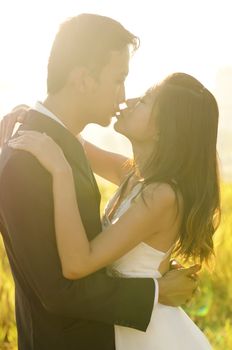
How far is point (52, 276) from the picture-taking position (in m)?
2.97

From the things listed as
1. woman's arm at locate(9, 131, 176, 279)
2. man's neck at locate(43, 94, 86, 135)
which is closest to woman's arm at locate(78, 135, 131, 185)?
man's neck at locate(43, 94, 86, 135)

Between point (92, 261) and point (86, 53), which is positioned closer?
point (92, 261)

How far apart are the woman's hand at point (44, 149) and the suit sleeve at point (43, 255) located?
1.2 inches

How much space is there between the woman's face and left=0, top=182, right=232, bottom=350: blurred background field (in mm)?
1877

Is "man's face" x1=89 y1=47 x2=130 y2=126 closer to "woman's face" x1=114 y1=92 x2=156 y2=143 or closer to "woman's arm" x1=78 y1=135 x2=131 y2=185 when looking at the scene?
"woman's face" x1=114 y1=92 x2=156 y2=143

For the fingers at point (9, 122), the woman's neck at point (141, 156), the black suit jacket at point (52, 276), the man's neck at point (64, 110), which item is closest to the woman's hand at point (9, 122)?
the fingers at point (9, 122)

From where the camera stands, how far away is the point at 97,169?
439cm

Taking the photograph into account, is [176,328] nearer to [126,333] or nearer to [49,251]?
[126,333]

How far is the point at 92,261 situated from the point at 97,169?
142cm

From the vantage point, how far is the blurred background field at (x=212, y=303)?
5.20m

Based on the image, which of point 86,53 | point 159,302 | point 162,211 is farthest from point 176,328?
point 86,53

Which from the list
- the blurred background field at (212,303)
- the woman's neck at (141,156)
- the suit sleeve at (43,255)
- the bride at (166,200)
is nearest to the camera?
the suit sleeve at (43,255)

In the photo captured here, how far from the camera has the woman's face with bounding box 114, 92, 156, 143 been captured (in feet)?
11.3

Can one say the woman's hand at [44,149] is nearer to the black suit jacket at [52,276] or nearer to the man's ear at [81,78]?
the black suit jacket at [52,276]
